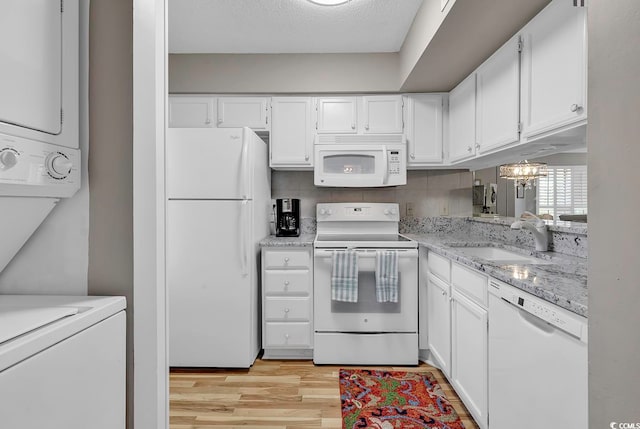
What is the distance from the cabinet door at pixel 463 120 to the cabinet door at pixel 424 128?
0.10 m

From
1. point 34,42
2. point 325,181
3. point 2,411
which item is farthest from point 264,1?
point 2,411

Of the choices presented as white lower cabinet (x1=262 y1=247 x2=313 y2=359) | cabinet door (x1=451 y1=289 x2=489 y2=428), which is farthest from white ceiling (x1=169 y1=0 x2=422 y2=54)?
cabinet door (x1=451 y1=289 x2=489 y2=428)

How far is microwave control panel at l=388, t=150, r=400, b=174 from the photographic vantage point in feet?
9.93

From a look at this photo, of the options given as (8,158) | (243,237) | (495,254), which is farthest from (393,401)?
(8,158)

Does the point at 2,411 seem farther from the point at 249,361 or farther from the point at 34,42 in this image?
the point at 249,361

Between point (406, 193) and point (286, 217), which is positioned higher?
point (406, 193)

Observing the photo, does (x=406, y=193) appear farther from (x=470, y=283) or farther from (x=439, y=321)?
(x=470, y=283)

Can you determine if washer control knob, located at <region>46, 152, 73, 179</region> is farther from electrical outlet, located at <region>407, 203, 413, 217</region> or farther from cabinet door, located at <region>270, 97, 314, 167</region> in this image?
electrical outlet, located at <region>407, 203, 413, 217</region>

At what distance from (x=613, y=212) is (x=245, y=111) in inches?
116

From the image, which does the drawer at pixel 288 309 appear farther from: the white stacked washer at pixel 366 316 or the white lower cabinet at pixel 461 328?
the white lower cabinet at pixel 461 328

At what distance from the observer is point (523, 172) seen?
2457 millimetres

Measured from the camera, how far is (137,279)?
106 centimetres

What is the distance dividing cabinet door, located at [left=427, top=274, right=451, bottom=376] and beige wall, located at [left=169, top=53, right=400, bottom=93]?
Result: 1711mm

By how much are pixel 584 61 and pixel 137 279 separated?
1.84 m
